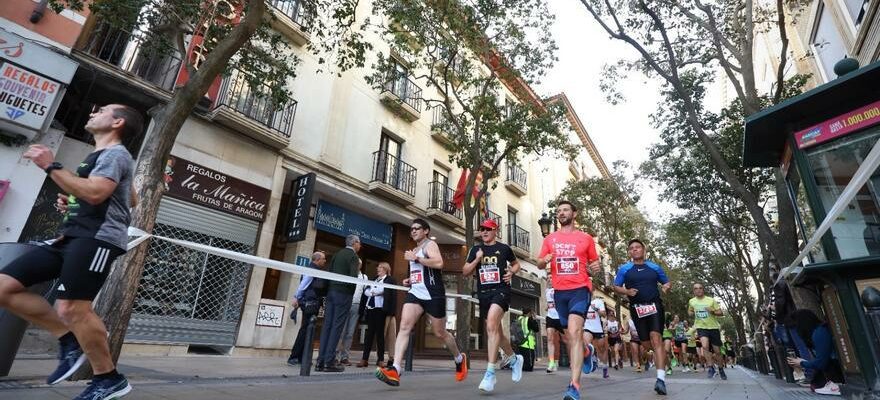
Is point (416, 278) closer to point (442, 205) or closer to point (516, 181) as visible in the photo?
point (442, 205)

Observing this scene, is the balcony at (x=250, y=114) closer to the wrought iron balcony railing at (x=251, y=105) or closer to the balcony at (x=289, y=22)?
the wrought iron balcony railing at (x=251, y=105)

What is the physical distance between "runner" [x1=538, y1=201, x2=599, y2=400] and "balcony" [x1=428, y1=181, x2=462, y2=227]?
11.1 meters

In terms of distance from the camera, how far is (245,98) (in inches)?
440

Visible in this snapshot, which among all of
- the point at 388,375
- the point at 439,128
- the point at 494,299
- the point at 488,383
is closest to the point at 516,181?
the point at 439,128

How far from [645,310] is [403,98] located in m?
12.3

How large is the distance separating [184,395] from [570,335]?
3.60 m

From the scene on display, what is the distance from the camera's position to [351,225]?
1409cm

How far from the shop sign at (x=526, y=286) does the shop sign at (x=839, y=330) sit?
14460 millimetres

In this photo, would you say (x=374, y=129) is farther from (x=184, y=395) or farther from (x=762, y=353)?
(x=762, y=353)

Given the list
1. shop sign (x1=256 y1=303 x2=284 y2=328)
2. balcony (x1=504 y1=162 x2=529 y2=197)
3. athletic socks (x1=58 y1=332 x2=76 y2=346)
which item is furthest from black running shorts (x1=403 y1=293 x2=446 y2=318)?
balcony (x1=504 y1=162 x2=529 y2=197)

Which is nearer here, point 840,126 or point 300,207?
point 840,126

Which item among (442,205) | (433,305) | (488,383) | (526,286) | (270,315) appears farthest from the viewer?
(526,286)

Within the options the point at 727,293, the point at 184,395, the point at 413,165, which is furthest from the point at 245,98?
→ the point at 727,293

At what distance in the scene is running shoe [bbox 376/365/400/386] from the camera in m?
4.40
